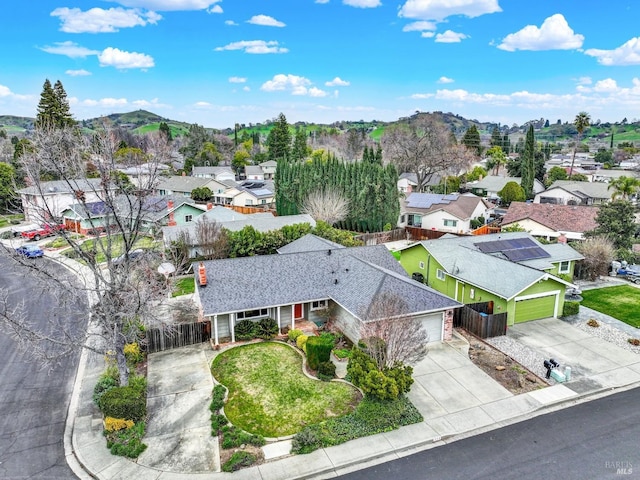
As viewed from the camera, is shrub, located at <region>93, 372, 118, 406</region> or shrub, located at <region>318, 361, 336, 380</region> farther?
shrub, located at <region>318, 361, 336, 380</region>

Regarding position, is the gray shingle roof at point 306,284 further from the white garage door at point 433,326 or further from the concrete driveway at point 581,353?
the concrete driveway at point 581,353

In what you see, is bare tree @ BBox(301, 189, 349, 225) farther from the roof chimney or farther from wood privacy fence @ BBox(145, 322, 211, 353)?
wood privacy fence @ BBox(145, 322, 211, 353)

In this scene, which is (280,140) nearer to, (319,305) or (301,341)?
(319,305)

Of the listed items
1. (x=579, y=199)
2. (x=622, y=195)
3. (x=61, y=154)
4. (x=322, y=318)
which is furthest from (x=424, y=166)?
(x=61, y=154)

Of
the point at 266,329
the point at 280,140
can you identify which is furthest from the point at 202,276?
the point at 280,140

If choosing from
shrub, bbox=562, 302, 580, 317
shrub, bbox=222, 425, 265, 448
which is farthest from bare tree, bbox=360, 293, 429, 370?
shrub, bbox=562, 302, 580, 317

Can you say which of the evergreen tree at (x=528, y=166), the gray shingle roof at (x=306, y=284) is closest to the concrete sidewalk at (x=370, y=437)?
the gray shingle roof at (x=306, y=284)
